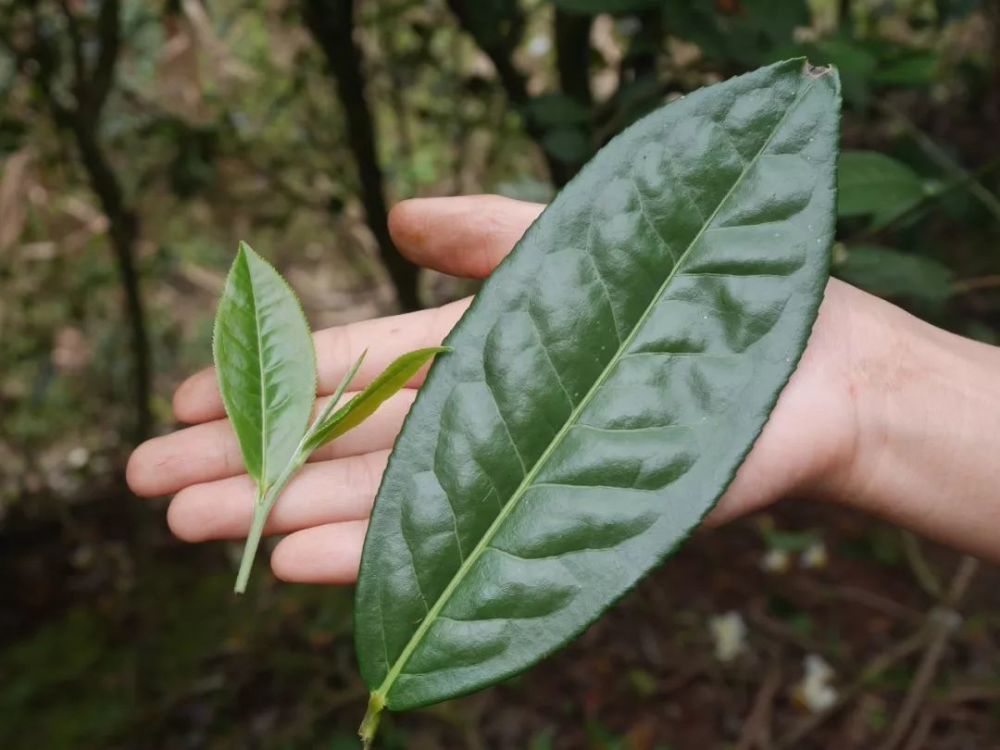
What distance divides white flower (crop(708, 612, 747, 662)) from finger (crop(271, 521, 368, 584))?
1.00m

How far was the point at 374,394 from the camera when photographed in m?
0.79

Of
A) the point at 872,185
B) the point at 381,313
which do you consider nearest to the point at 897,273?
the point at 872,185

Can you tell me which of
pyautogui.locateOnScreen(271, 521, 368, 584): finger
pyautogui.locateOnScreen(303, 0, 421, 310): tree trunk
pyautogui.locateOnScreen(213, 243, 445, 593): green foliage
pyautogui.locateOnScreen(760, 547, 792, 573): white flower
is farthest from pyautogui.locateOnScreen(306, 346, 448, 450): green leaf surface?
pyautogui.locateOnScreen(760, 547, 792, 573): white flower

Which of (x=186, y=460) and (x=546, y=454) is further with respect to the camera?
(x=186, y=460)

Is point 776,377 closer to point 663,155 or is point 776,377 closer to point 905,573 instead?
point 663,155

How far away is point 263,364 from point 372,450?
0.71 ft

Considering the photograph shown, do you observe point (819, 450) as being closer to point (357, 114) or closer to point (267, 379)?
point (267, 379)

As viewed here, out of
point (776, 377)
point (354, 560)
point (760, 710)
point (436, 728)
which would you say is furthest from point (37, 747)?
point (776, 377)

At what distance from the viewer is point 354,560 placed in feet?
2.96

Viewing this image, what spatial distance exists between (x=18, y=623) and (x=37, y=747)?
336 mm

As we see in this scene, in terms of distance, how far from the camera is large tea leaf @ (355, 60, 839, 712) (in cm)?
72

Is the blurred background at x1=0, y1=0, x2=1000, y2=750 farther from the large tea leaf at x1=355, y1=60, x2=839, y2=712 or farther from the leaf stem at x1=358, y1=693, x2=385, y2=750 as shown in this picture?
the leaf stem at x1=358, y1=693, x2=385, y2=750

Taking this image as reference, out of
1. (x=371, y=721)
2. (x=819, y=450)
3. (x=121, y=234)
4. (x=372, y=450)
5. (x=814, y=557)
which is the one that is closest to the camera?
(x=371, y=721)

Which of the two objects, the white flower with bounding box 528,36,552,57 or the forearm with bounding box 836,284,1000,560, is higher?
the white flower with bounding box 528,36,552,57
